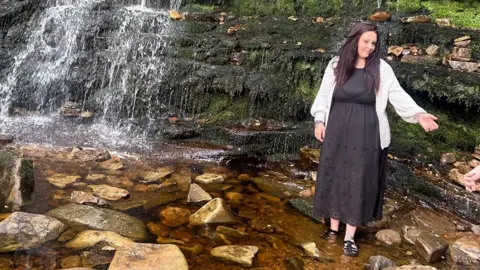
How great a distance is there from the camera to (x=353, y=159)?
3.47 metres

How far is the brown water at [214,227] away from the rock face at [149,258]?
19 centimetres

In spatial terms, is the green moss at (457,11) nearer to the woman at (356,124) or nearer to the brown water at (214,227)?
the brown water at (214,227)

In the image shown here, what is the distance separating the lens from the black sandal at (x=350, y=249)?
361 centimetres

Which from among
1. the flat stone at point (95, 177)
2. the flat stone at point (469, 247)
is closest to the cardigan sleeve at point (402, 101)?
the flat stone at point (469, 247)

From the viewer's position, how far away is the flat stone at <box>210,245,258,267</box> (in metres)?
3.43

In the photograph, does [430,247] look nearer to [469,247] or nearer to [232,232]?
[469,247]

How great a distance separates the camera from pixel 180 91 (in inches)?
307

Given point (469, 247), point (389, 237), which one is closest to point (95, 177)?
point (389, 237)

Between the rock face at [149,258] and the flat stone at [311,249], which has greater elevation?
the rock face at [149,258]

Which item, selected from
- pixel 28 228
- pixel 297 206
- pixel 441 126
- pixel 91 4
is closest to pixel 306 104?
pixel 441 126

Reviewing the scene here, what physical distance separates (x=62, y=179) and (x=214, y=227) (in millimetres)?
2264

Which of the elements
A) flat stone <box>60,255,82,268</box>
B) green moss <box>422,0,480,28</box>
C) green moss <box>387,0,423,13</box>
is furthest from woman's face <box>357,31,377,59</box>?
green moss <box>387,0,423,13</box>

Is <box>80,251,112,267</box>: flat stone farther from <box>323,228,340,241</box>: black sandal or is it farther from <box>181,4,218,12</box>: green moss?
<box>181,4,218,12</box>: green moss

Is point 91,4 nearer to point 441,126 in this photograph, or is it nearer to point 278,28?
point 278,28
